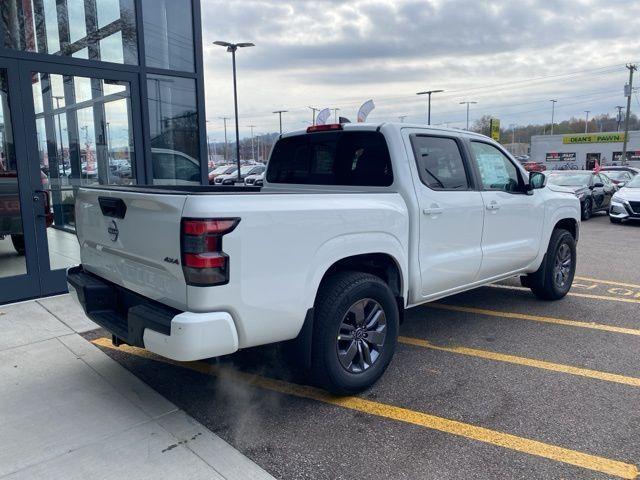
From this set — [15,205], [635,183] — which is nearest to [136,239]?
[15,205]

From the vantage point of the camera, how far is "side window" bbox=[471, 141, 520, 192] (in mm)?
4965

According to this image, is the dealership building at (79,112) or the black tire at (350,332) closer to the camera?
the black tire at (350,332)

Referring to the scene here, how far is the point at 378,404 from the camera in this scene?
3656 millimetres

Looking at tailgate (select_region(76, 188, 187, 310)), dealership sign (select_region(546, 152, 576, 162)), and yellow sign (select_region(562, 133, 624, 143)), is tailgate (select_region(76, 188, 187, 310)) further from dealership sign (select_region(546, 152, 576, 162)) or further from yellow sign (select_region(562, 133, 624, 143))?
dealership sign (select_region(546, 152, 576, 162))

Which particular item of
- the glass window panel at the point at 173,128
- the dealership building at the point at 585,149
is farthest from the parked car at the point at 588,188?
the dealership building at the point at 585,149

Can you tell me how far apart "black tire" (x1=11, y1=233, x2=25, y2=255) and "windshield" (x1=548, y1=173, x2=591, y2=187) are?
15.0 m

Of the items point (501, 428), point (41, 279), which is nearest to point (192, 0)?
point (41, 279)

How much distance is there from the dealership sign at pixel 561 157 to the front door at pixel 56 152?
62.1 m

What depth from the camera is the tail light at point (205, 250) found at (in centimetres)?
279

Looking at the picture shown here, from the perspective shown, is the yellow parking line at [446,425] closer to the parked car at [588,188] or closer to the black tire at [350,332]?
the black tire at [350,332]

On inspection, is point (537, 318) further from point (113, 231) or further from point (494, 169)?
point (113, 231)

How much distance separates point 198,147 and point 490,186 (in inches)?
170

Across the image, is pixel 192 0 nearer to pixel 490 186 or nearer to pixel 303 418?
pixel 490 186

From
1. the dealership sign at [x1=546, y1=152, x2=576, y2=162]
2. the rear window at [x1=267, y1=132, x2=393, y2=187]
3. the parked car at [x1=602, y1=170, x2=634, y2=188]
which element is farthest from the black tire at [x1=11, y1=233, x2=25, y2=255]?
the dealership sign at [x1=546, y1=152, x2=576, y2=162]
